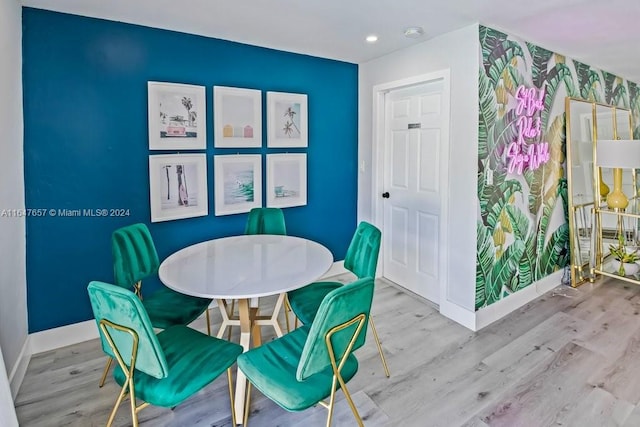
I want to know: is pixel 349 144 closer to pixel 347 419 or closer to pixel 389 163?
pixel 389 163

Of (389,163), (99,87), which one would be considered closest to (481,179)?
A: (389,163)

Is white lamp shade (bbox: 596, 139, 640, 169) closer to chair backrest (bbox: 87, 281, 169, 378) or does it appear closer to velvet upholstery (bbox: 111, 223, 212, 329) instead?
velvet upholstery (bbox: 111, 223, 212, 329)

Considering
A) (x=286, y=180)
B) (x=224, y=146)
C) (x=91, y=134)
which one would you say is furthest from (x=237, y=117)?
(x=91, y=134)

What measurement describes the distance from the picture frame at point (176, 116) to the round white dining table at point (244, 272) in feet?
3.00

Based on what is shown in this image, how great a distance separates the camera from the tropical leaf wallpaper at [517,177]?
9.23ft

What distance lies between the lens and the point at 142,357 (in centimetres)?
143

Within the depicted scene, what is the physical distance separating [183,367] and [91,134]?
190 cm

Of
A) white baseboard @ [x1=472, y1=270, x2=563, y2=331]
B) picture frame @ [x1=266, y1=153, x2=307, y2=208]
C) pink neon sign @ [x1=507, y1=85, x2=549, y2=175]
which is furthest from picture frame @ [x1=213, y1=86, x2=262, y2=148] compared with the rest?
white baseboard @ [x1=472, y1=270, x2=563, y2=331]

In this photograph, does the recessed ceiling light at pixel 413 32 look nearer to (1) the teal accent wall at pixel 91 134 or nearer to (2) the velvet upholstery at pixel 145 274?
(1) the teal accent wall at pixel 91 134

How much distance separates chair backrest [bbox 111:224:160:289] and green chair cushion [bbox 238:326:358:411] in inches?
38.9

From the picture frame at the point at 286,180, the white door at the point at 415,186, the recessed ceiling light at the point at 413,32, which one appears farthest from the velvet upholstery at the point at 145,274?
the recessed ceiling light at the point at 413,32

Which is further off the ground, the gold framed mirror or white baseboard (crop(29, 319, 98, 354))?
the gold framed mirror

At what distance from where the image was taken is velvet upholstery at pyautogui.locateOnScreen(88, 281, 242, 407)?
1.37 meters

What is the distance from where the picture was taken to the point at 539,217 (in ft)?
11.2
